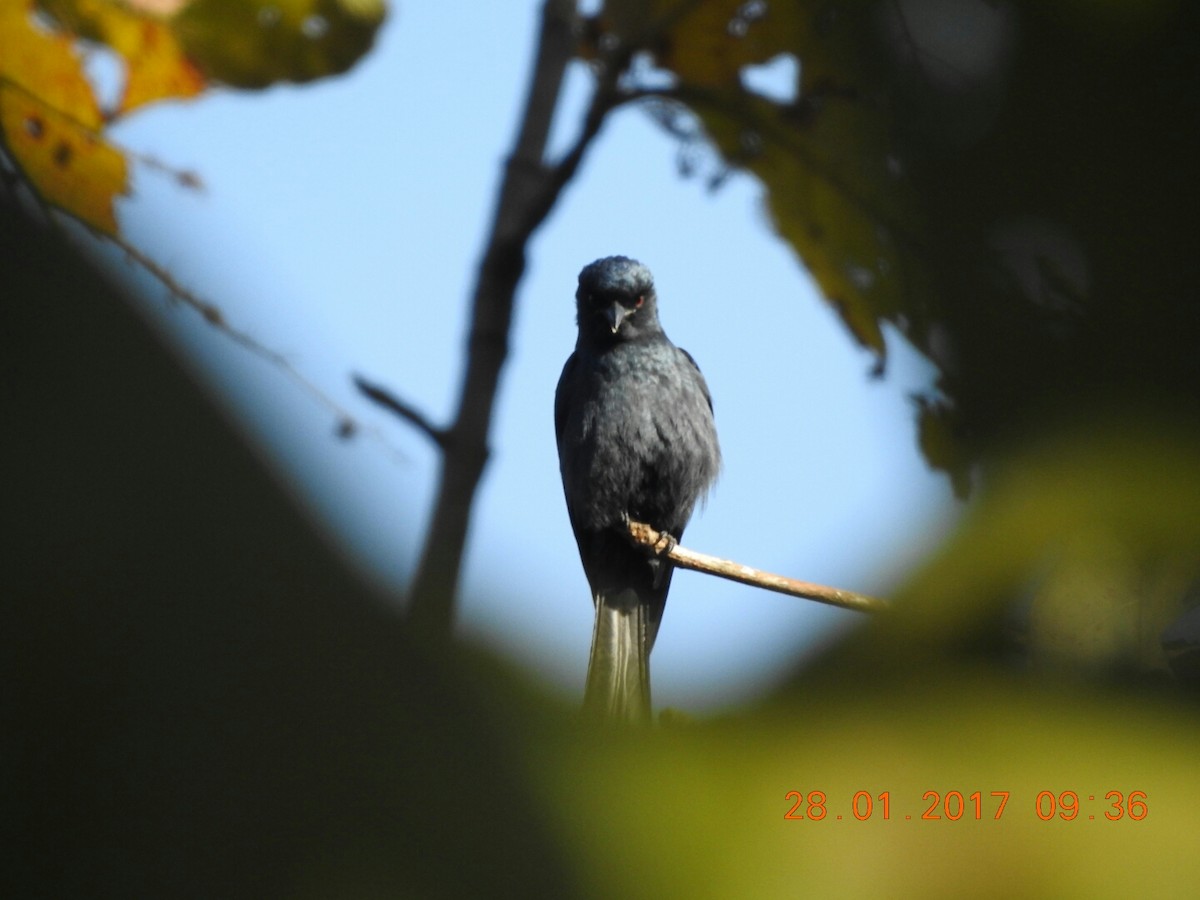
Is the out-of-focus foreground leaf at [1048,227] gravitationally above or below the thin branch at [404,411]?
below

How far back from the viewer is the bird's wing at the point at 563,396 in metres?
5.61

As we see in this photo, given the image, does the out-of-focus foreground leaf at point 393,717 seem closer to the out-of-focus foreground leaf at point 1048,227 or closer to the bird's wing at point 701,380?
the out-of-focus foreground leaf at point 1048,227

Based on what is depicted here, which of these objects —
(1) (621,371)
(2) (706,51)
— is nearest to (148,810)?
(2) (706,51)

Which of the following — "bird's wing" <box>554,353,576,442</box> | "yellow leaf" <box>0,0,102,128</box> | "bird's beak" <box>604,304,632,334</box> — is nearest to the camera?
"yellow leaf" <box>0,0,102,128</box>

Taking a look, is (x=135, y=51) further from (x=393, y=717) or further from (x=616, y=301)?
(x=616, y=301)

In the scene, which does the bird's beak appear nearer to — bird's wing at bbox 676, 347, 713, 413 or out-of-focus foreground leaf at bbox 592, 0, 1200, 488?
bird's wing at bbox 676, 347, 713, 413

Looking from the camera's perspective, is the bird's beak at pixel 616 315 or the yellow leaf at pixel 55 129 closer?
the yellow leaf at pixel 55 129

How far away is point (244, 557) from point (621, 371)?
483 centimetres

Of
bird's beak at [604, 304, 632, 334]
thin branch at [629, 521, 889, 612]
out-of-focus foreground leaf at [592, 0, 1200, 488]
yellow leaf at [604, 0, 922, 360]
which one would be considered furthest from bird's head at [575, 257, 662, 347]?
out-of-focus foreground leaf at [592, 0, 1200, 488]

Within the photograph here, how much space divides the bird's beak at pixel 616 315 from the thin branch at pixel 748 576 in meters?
0.88

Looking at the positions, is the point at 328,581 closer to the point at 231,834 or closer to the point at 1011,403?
the point at 231,834

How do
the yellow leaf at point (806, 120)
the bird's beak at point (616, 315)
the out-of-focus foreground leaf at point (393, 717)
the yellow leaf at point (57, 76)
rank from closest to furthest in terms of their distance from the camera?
the out-of-focus foreground leaf at point (393, 717) → the yellow leaf at point (806, 120) → the yellow leaf at point (57, 76) → the bird's beak at point (616, 315)

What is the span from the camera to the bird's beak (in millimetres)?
5113

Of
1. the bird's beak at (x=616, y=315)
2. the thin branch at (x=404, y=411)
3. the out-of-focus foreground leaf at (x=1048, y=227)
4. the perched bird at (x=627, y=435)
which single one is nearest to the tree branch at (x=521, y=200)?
the thin branch at (x=404, y=411)
